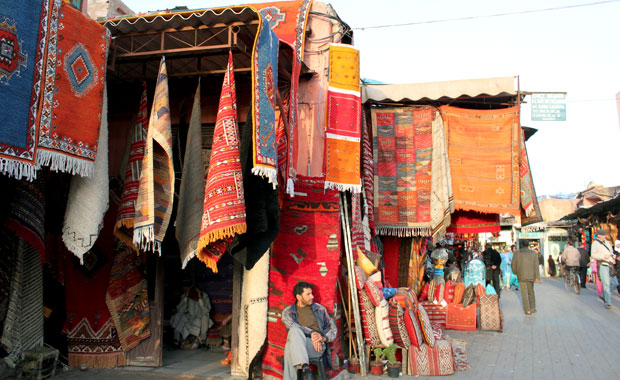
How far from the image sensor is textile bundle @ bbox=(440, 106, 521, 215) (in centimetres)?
735

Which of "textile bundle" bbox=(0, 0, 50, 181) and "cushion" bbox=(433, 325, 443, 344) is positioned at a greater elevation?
"textile bundle" bbox=(0, 0, 50, 181)

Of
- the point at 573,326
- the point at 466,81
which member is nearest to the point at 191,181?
the point at 466,81

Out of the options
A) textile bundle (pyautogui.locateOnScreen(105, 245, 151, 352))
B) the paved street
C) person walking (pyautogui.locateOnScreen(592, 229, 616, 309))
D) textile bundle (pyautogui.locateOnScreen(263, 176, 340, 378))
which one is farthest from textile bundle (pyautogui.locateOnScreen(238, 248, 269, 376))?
person walking (pyautogui.locateOnScreen(592, 229, 616, 309))

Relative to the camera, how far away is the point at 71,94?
405cm

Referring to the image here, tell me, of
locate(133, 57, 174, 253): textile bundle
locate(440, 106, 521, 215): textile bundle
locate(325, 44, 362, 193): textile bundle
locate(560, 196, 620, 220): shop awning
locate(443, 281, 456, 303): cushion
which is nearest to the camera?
locate(133, 57, 174, 253): textile bundle

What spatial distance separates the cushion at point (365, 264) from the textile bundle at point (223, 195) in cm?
233

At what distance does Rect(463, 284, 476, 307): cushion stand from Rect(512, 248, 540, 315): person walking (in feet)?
7.95

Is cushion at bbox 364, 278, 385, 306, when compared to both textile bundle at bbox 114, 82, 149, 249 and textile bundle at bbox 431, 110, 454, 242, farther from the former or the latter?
textile bundle at bbox 114, 82, 149, 249

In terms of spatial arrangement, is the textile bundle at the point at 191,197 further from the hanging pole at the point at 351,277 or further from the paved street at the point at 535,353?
the hanging pole at the point at 351,277

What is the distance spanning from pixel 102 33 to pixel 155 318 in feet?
11.5

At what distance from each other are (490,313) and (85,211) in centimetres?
687

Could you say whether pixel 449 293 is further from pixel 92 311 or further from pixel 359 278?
pixel 92 311

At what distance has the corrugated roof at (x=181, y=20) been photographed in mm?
4539

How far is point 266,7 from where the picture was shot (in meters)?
6.22
